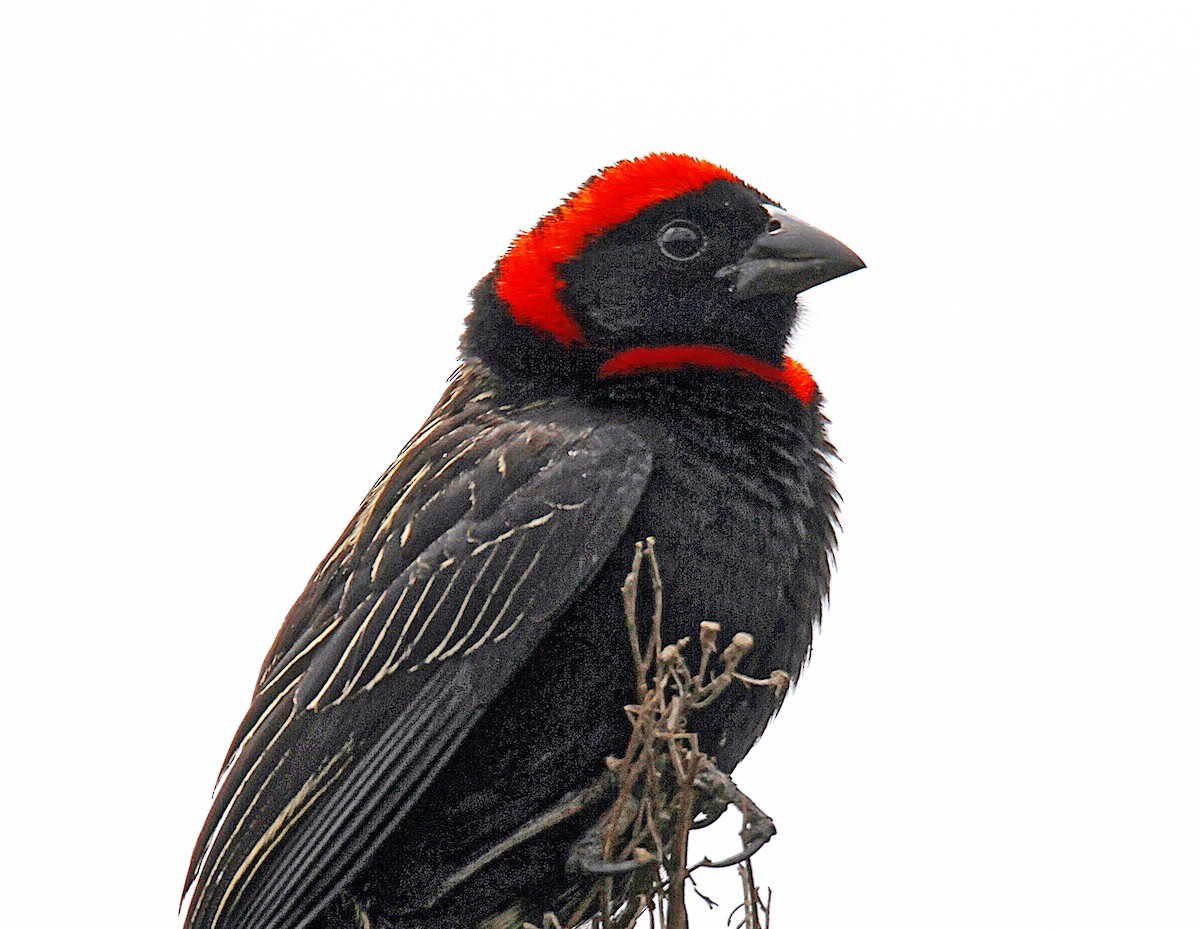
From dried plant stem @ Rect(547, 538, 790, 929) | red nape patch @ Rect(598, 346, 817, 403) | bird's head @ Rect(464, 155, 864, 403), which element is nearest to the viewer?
dried plant stem @ Rect(547, 538, 790, 929)

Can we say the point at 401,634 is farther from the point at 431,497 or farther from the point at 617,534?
the point at 617,534

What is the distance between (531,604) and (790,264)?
1321 mm

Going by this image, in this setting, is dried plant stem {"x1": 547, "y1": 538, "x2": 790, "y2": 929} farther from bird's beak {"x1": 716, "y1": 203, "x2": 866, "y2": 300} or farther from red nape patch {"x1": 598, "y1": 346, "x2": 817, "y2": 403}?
bird's beak {"x1": 716, "y1": 203, "x2": 866, "y2": 300}

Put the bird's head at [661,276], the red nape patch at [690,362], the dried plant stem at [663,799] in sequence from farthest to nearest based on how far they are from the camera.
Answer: the bird's head at [661,276] → the red nape patch at [690,362] → the dried plant stem at [663,799]

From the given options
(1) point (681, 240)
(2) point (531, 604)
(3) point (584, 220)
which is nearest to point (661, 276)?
(1) point (681, 240)

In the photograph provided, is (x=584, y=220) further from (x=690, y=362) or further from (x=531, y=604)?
(x=531, y=604)

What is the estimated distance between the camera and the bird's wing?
12.4 ft

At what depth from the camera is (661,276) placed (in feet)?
14.2

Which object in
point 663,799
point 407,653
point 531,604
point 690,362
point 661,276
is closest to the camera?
point 663,799

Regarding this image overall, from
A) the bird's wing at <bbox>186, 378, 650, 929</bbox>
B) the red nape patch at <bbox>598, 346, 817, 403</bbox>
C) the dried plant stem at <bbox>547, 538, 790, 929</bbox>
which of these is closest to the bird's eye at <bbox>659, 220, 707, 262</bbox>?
the red nape patch at <bbox>598, 346, 817, 403</bbox>

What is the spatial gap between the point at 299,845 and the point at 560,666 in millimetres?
813

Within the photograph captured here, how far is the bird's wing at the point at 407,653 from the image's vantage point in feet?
12.4

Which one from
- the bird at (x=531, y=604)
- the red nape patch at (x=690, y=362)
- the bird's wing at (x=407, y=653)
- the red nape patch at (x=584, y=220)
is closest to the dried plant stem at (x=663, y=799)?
the bird at (x=531, y=604)

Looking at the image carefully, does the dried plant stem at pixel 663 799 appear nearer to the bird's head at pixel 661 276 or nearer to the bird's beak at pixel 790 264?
the bird's head at pixel 661 276
